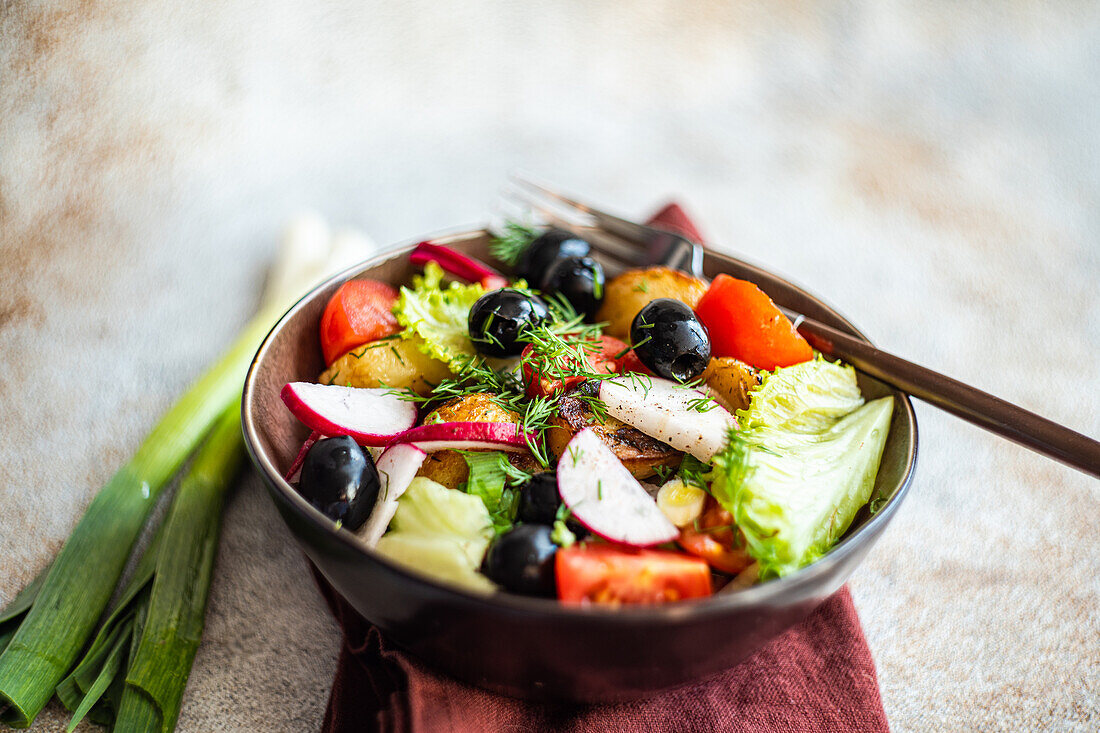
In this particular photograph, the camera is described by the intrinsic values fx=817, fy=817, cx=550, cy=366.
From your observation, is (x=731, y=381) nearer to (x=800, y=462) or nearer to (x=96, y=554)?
(x=800, y=462)

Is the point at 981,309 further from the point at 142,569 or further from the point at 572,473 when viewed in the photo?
the point at 142,569

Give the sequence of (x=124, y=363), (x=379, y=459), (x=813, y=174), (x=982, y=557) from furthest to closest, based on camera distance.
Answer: (x=813, y=174) → (x=124, y=363) → (x=982, y=557) → (x=379, y=459)

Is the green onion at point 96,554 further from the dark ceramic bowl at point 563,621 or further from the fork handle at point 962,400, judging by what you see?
the fork handle at point 962,400

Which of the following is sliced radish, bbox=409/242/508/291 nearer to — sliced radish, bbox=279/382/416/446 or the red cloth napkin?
sliced radish, bbox=279/382/416/446

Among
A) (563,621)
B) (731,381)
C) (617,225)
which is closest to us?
(563,621)

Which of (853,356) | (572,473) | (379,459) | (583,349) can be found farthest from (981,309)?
(379,459)

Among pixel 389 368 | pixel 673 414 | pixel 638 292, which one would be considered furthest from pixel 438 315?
pixel 673 414
